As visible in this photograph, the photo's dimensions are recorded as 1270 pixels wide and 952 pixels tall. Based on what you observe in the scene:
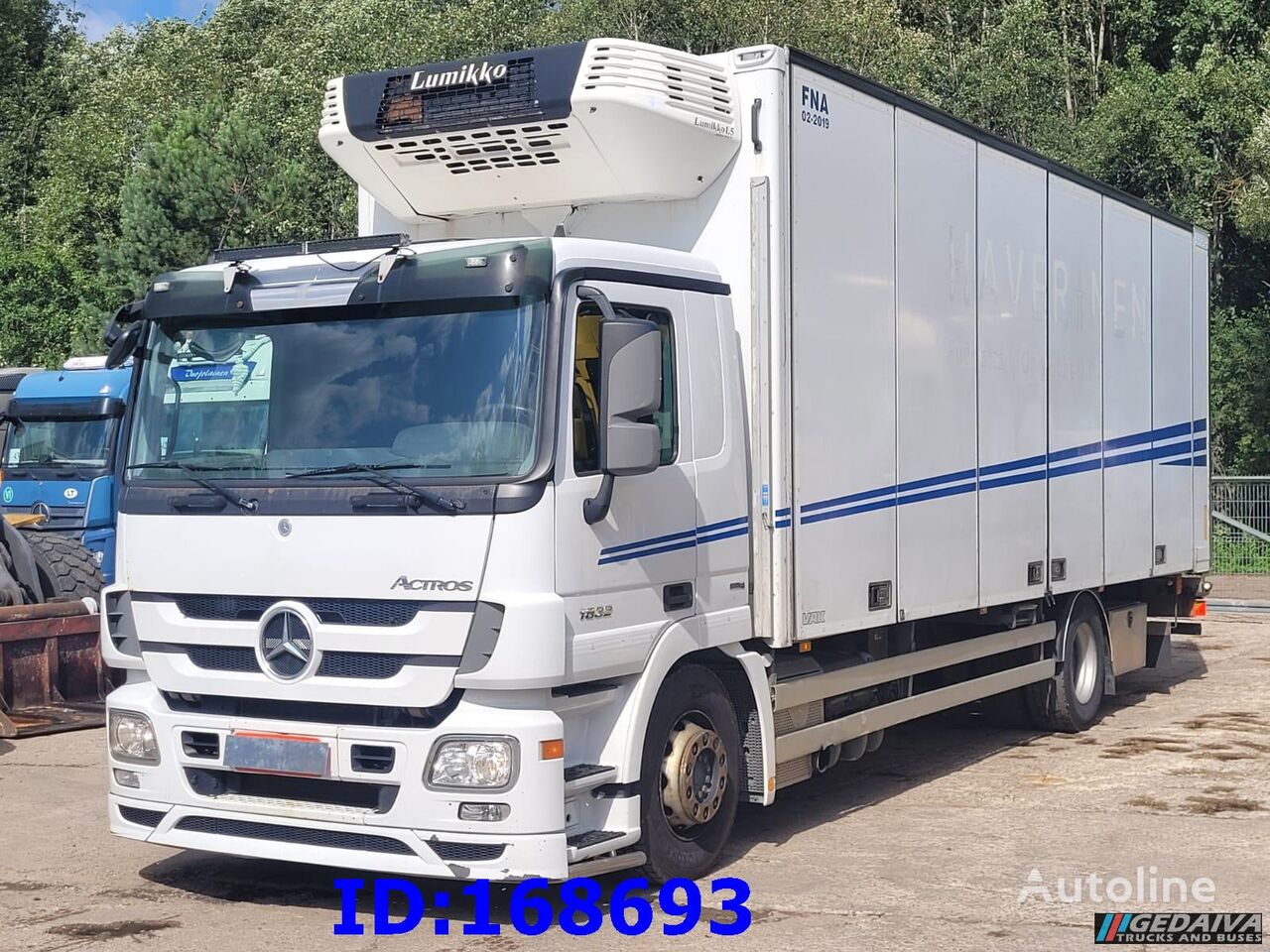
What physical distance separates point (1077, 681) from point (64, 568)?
8421 millimetres

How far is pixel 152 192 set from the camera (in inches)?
1233

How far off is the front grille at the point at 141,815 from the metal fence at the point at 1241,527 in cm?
1967

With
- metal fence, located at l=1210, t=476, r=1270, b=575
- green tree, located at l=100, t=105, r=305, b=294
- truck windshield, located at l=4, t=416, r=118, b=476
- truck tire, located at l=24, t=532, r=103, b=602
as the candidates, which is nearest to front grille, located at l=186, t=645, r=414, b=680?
truck tire, located at l=24, t=532, r=103, b=602

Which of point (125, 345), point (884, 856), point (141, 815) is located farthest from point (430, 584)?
point (884, 856)

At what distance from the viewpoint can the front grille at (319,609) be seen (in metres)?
6.20

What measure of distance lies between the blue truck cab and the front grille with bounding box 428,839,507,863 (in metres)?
9.66

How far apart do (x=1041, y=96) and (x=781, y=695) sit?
30011 mm

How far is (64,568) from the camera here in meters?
13.1

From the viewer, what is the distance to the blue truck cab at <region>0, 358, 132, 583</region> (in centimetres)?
1498

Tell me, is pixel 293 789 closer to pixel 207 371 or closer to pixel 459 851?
pixel 459 851

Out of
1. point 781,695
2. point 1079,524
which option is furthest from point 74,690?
point 1079,524

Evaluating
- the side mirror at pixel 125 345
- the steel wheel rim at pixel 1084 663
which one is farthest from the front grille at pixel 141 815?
the steel wheel rim at pixel 1084 663

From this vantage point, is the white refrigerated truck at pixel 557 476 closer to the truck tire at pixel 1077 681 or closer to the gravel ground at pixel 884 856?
the gravel ground at pixel 884 856

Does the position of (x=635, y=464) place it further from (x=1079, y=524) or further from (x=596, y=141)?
(x=1079, y=524)
